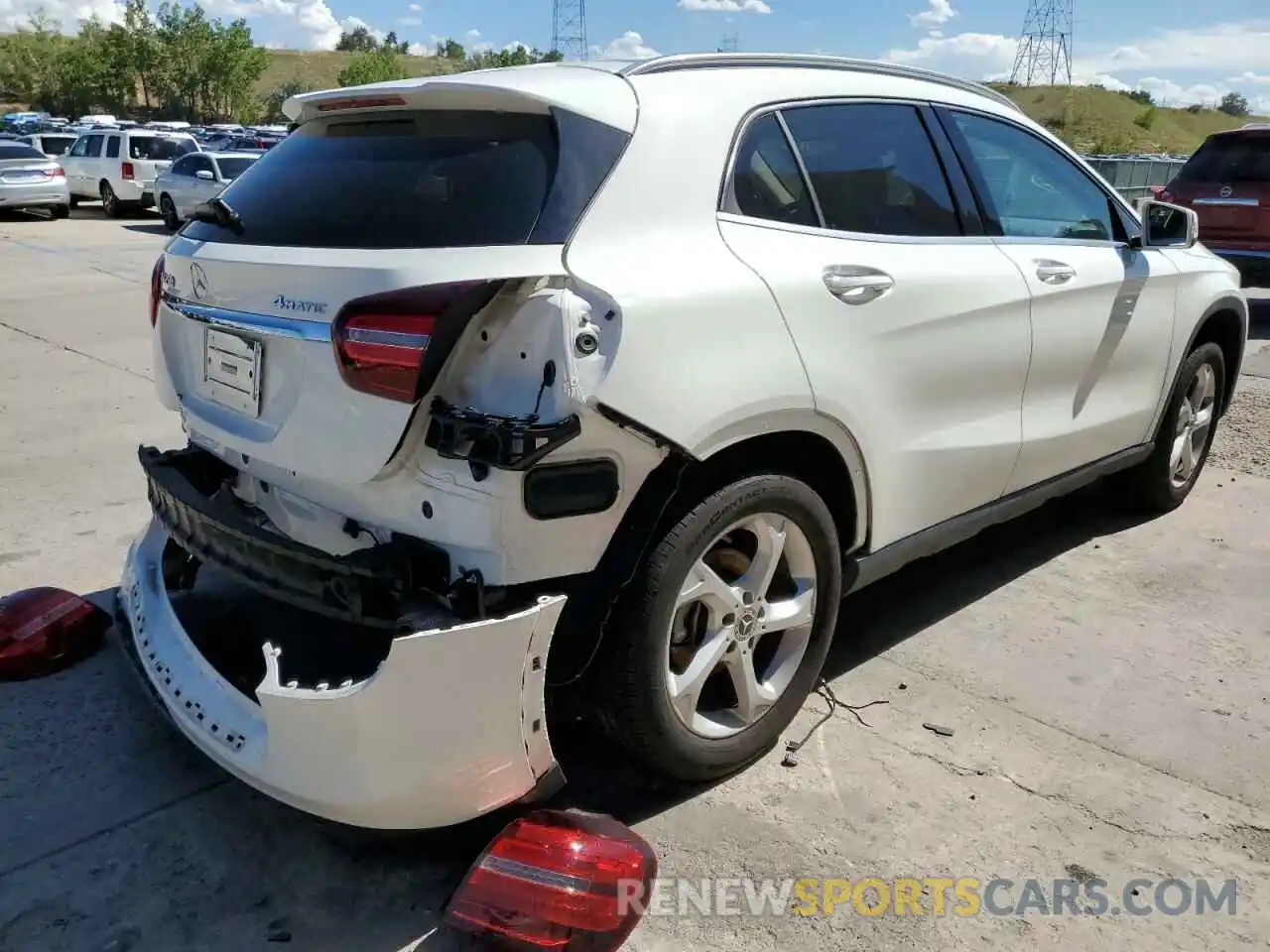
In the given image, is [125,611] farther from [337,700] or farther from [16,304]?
[16,304]

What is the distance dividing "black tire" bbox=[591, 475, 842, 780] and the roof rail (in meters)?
1.12

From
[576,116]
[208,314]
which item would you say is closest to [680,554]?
[576,116]

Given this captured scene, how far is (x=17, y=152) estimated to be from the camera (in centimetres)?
2181

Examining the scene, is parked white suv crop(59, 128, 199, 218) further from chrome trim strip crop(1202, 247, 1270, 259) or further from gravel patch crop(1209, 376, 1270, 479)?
gravel patch crop(1209, 376, 1270, 479)

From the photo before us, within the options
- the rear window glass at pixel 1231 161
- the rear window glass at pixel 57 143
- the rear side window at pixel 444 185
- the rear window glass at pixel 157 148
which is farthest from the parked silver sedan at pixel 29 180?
the rear side window at pixel 444 185

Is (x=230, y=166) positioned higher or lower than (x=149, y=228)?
higher

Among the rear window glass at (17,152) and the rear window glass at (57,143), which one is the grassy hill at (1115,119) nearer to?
the rear window glass at (57,143)

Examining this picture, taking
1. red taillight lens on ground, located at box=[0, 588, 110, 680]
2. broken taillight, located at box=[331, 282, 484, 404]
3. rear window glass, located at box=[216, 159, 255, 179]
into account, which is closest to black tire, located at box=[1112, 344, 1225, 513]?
broken taillight, located at box=[331, 282, 484, 404]

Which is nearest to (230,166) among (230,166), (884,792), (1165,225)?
(230,166)

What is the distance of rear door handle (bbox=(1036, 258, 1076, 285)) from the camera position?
150 inches

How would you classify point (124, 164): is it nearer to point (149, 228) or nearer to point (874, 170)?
point (149, 228)

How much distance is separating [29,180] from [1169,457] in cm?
2207

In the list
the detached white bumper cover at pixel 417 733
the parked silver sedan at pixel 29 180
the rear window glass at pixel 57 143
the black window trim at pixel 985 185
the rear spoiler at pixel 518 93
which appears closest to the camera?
the detached white bumper cover at pixel 417 733

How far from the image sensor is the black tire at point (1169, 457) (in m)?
4.95
